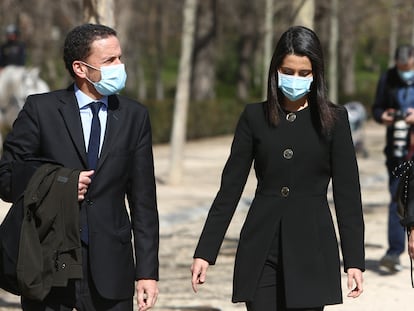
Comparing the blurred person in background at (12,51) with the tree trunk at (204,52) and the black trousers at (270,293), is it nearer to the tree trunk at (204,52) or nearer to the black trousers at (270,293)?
the black trousers at (270,293)

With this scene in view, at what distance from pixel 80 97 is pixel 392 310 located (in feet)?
12.5

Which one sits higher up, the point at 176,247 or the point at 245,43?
the point at 176,247

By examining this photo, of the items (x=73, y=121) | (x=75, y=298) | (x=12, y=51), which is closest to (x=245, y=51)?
(x=12, y=51)

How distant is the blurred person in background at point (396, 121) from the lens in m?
9.26

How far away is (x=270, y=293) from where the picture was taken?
4.69 metres

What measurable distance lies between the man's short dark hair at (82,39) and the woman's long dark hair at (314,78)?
70 centimetres

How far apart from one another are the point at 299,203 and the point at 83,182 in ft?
3.09

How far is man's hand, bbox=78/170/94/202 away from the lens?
436 centimetres

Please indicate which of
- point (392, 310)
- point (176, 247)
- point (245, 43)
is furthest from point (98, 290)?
point (245, 43)

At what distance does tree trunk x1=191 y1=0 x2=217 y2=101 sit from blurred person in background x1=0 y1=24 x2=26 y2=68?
17.5m

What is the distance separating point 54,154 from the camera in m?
4.51

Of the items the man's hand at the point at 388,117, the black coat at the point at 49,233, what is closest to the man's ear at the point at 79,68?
the black coat at the point at 49,233

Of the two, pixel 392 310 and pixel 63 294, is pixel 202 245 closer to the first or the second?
pixel 63 294

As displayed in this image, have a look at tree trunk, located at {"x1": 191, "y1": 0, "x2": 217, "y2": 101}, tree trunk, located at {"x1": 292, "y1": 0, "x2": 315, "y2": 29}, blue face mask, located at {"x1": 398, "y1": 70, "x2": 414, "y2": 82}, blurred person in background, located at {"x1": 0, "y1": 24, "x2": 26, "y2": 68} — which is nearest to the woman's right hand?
blue face mask, located at {"x1": 398, "y1": 70, "x2": 414, "y2": 82}
